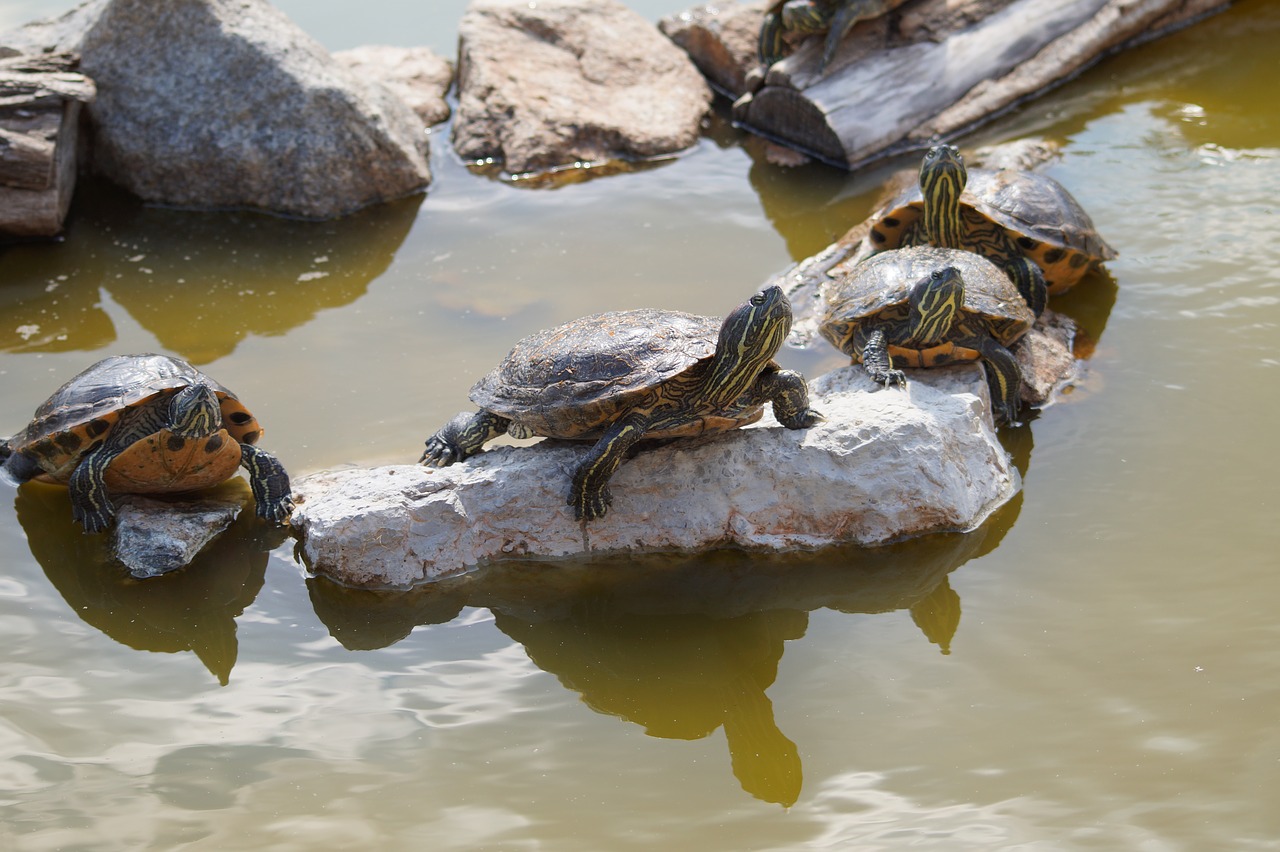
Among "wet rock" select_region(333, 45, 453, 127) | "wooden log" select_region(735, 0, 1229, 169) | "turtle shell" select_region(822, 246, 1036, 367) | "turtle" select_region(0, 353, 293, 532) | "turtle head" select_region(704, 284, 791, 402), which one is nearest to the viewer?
"turtle head" select_region(704, 284, 791, 402)

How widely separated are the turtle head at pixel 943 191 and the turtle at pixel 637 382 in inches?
75.0

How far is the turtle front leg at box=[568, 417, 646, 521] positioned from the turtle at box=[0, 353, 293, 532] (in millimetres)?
1257

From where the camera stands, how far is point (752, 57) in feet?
27.3

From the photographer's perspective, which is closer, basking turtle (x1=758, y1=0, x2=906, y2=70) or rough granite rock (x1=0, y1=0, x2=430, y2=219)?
rough granite rock (x1=0, y1=0, x2=430, y2=219)

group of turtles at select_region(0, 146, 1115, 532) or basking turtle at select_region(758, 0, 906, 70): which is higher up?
basking turtle at select_region(758, 0, 906, 70)

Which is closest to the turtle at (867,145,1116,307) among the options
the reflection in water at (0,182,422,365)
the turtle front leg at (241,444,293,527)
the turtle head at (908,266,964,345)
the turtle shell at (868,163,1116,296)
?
the turtle shell at (868,163,1116,296)

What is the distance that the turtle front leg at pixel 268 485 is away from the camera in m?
4.30

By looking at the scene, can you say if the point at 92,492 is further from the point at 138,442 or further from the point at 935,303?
the point at 935,303

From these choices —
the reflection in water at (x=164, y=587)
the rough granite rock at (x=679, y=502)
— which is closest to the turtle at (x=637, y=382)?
the rough granite rock at (x=679, y=502)

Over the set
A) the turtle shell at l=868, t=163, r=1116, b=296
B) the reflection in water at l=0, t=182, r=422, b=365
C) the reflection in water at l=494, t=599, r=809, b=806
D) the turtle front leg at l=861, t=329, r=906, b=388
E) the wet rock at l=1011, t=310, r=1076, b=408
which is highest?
the turtle shell at l=868, t=163, r=1116, b=296

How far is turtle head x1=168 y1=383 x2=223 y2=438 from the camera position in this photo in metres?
4.01

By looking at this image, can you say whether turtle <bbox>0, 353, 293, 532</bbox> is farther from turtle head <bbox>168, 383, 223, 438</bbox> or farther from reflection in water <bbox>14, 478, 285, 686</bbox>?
reflection in water <bbox>14, 478, 285, 686</bbox>

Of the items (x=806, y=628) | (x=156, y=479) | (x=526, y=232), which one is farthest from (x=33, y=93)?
(x=806, y=628)

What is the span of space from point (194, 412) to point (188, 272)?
262cm
